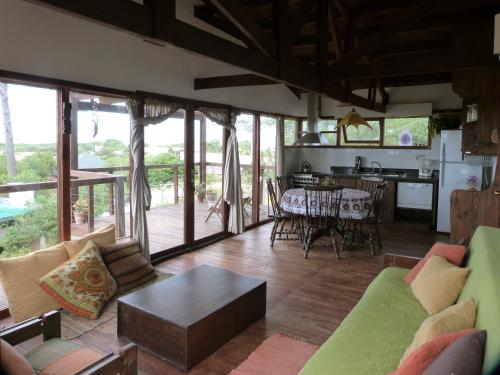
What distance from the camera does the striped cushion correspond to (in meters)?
3.73

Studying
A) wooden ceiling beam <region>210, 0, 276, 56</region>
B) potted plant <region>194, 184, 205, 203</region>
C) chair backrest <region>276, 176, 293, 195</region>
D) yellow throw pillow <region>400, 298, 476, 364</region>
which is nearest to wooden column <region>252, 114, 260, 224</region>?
chair backrest <region>276, 176, 293, 195</region>

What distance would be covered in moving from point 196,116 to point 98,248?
2.50 m

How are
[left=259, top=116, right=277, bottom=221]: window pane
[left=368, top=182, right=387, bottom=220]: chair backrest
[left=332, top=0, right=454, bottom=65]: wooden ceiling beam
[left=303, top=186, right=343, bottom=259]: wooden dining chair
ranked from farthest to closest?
1. [left=259, top=116, right=277, bottom=221]: window pane
2. [left=368, top=182, right=387, bottom=220]: chair backrest
3. [left=303, top=186, right=343, bottom=259]: wooden dining chair
4. [left=332, top=0, right=454, bottom=65]: wooden ceiling beam

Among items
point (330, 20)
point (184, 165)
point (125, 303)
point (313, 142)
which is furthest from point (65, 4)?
point (313, 142)

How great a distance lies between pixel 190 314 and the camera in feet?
8.72

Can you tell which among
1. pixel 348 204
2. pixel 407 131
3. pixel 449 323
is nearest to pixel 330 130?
pixel 407 131

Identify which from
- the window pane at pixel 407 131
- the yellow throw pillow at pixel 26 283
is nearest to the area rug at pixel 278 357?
the yellow throw pillow at pixel 26 283

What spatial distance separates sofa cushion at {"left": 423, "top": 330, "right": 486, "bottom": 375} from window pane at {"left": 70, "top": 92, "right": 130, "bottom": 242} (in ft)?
11.8

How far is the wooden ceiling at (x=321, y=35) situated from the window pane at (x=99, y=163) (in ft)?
4.55

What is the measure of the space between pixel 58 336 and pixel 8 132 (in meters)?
2.03

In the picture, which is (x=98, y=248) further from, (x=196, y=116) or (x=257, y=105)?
(x=257, y=105)

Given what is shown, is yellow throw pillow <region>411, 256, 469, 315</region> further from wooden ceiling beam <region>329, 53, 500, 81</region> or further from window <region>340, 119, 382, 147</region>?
window <region>340, 119, 382, 147</region>

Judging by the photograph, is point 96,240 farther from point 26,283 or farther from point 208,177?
point 208,177

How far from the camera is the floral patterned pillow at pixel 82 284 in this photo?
3.21 m
